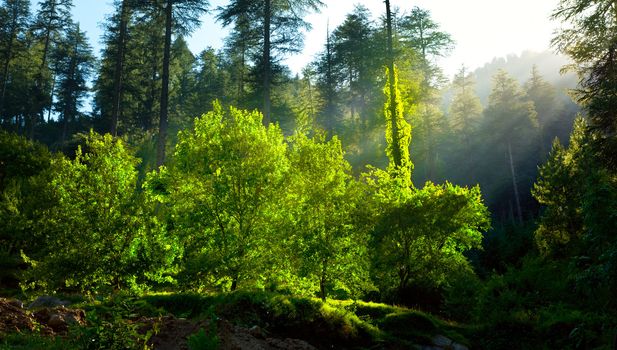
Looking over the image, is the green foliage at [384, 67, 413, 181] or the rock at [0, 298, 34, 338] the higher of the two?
the green foliage at [384, 67, 413, 181]

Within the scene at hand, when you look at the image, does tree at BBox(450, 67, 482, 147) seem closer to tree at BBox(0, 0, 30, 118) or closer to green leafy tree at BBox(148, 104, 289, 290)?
green leafy tree at BBox(148, 104, 289, 290)

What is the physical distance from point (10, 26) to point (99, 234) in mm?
40868

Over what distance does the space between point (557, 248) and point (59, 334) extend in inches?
927

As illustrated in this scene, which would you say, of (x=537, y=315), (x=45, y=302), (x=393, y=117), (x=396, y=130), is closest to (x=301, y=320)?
(x=537, y=315)

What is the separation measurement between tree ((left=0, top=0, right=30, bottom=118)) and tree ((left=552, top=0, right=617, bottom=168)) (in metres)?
43.6

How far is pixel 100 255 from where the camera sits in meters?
11.8

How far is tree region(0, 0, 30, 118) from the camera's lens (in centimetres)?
3991

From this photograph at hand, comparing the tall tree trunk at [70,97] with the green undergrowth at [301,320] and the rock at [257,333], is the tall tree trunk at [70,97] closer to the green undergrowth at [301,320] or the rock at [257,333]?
the green undergrowth at [301,320]

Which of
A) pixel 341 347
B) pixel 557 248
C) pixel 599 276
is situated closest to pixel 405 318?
pixel 341 347

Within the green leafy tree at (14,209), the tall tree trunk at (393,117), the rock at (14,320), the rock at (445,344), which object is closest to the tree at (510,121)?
the tall tree trunk at (393,117)

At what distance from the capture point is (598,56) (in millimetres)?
16375

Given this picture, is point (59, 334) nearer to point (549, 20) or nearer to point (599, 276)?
point (599, 276)

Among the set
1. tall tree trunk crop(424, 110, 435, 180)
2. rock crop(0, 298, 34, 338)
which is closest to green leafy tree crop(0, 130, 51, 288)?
rock crop(0, 298, 34, 338)

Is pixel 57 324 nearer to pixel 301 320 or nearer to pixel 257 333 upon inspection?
pixel 257 333
